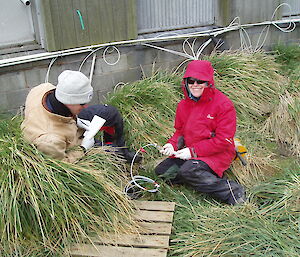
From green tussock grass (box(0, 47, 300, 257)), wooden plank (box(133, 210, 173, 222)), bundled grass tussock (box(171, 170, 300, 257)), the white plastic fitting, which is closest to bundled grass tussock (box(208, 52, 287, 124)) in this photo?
green tussock grass (box(0, 47, 300, 257))

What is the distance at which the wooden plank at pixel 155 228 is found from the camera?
2887mm

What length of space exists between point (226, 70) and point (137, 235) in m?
2.99

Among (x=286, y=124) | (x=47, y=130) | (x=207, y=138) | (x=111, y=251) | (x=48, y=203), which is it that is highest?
(x=47, y=130)

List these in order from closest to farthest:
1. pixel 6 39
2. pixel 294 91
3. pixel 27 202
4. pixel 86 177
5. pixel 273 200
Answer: pixel 27 202
pixel 86 177
pixel 273 200
pixel 6 39
pixel 294 91

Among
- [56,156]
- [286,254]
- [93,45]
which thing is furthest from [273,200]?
[93,45]

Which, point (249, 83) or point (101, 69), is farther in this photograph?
point (249, 83)

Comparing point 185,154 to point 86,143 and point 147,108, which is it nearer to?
point 86,143

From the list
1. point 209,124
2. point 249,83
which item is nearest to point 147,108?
point 209,124

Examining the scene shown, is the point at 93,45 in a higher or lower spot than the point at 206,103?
higher

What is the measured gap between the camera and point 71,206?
2.81 m

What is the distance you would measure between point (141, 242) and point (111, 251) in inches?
8.4

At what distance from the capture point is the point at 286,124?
466cm

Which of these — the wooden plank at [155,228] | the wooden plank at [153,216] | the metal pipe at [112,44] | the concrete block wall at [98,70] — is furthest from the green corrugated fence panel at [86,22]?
the wooden plank at [155,228]

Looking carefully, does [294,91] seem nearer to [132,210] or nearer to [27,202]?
[132,210]
